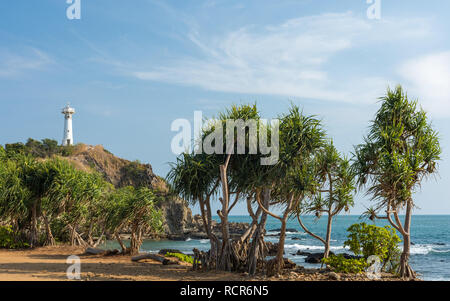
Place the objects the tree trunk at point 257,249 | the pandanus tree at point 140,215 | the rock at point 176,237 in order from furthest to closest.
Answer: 1. the rock at point 176,237
2. the pandanus tree at point 140,215
3. the tree trunk at point 257,249

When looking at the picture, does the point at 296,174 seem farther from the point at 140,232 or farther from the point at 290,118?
the point at 140,232

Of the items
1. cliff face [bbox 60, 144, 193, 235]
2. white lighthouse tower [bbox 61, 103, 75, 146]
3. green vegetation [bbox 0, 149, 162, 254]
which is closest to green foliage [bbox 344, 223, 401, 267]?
green vegetation [bbox 0, 149, 162, 254]

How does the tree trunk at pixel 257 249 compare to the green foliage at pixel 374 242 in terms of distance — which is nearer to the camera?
the tree trunk at pixel 257 249

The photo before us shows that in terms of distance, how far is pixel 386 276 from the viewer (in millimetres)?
13844

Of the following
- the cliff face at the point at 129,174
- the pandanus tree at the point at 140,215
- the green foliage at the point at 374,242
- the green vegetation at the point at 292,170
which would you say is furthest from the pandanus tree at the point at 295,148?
the cliff face at the point at 129,174

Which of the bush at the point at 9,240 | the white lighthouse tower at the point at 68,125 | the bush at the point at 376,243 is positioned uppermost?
the white lighthouse tower at the point at 68,125

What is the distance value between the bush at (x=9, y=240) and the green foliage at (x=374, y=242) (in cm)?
1661

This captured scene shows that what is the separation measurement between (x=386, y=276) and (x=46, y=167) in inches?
684

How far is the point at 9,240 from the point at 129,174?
5328cm

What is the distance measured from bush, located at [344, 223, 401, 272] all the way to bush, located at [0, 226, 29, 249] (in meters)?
16.6

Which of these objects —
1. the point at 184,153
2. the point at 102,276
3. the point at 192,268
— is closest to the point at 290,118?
the point at 184,153

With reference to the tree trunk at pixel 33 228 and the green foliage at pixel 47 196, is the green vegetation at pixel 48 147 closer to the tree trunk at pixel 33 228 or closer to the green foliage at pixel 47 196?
the green foliage at pixel 47 196

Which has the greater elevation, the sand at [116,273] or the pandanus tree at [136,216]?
the pandanus tree at [136,216]

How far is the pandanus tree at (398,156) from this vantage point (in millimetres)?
13039
